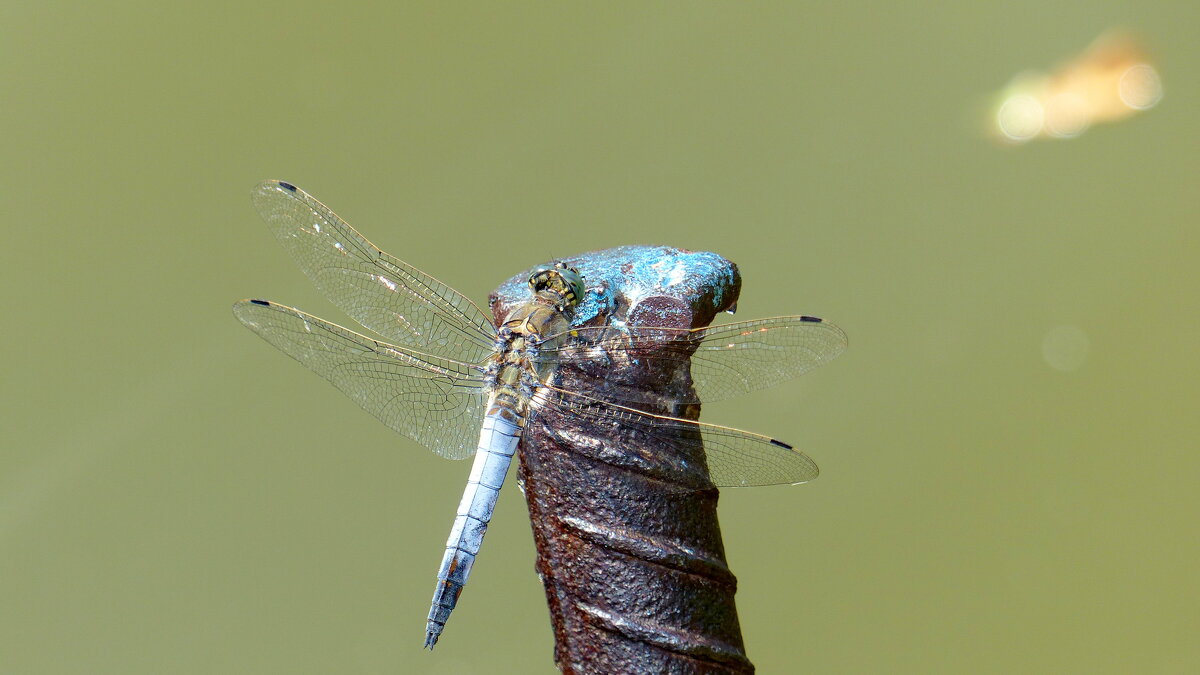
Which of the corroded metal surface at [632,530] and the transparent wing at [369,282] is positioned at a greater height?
the transparent wing at [369,282]

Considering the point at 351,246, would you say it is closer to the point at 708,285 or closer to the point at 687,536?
the point at 708,285

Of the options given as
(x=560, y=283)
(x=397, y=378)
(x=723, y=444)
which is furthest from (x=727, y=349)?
(x=397, y=378)

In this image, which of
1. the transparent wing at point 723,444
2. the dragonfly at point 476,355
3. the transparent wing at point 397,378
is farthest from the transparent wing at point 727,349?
the transparent wing at point 397,378

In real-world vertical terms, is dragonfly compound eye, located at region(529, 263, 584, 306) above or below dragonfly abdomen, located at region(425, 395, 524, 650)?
above

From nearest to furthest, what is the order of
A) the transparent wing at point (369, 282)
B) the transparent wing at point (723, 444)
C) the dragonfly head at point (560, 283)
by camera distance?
the transparent wing at point (723, 444) → the dragonfly head at point (560, 283) → the transparent wing at point (369, 282)

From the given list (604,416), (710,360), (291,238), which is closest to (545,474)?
(604,416)

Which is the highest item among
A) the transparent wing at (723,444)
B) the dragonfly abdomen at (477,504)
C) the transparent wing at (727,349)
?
the transparent wing at (727,349)

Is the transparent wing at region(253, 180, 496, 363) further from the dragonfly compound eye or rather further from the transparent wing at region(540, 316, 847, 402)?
the transparent wing at region(540, 316, 847, 402)

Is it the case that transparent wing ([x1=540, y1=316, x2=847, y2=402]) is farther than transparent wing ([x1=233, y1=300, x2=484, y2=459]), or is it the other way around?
transparent wing ([x1=233, y1=300, x2=484, y2=459])

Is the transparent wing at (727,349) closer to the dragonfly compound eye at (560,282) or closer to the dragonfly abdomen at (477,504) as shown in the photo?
the dragonfly compound eye at (560,282)

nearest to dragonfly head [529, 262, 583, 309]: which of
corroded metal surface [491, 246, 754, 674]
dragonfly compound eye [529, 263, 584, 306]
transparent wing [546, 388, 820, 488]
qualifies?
dragonfly compound eye [529, 263, 584, 306]
